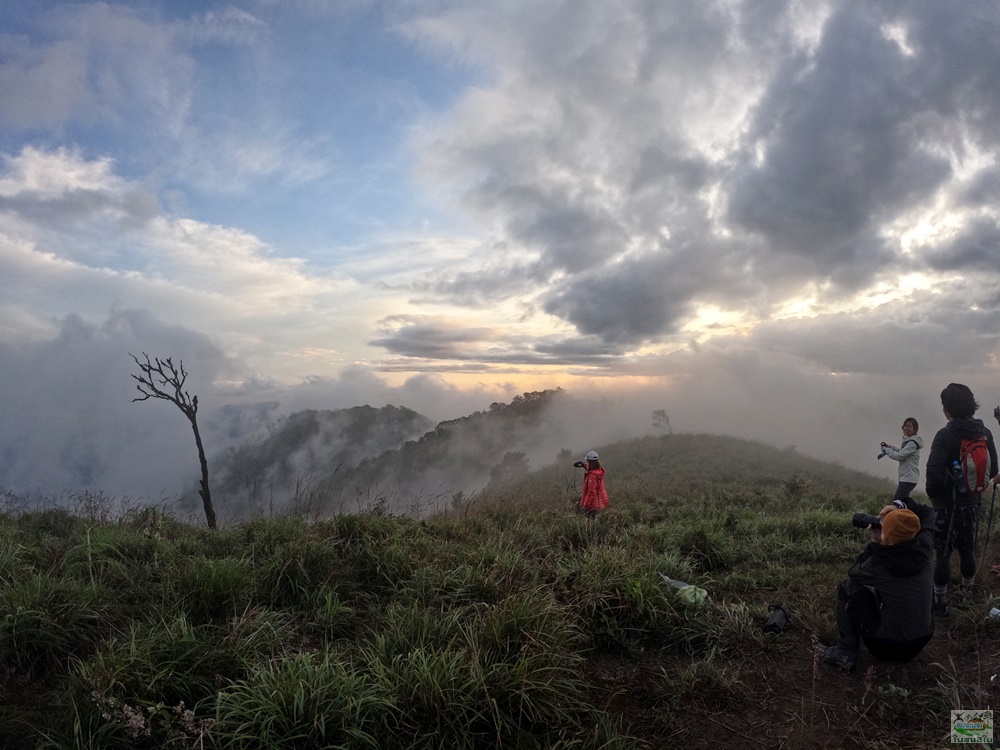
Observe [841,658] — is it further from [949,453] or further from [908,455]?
[908,455]

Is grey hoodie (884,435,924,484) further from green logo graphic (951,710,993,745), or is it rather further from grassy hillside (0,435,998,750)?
green logo graphic (951,710,993,745)

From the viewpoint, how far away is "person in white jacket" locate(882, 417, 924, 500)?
7.59 meters

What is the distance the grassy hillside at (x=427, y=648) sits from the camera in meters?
3.25

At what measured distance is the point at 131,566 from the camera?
550 cm

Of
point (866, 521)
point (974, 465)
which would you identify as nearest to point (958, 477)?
point (974, 465)

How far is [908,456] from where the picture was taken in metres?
7.64

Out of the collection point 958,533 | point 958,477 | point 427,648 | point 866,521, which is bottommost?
point 427,648

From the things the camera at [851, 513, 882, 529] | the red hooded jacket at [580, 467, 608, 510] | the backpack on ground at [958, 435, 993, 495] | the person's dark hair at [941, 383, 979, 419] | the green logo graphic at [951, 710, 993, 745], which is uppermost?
the person's dark hair at [941, 383, 979, 419]

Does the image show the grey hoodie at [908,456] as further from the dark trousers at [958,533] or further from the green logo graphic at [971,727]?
the green logo graphic at [971,727]

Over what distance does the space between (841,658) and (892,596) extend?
2.01 ft

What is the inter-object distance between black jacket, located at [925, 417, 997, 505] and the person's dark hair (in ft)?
0.21

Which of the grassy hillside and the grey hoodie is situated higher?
the grey hoodie

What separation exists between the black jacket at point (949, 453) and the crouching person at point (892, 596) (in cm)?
131

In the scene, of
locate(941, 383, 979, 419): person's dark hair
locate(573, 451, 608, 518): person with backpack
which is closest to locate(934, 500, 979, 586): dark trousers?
locate(941, 383, 979, 419): person's dark hair
